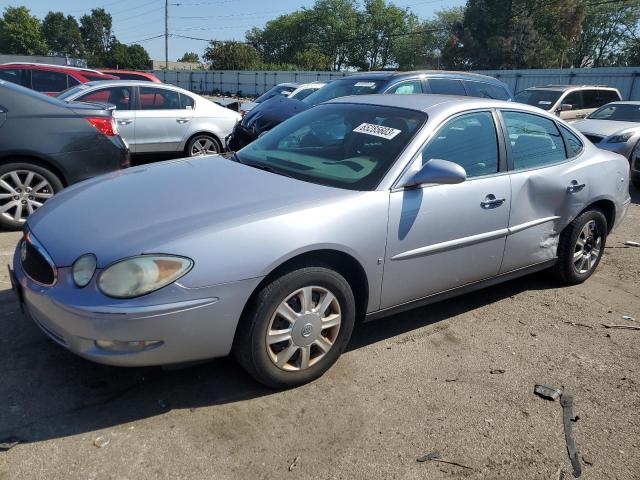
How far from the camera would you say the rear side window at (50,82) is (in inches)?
465

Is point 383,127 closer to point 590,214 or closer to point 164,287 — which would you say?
point 164,287

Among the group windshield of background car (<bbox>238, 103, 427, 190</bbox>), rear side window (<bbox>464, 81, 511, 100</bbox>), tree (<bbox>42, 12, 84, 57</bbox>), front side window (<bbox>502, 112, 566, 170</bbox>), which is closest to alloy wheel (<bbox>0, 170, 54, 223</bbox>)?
windshield of background car (<bbox>238, 103, 427, 190</bbox>)

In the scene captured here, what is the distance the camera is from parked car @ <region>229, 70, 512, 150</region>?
Answer: 765 centimetres

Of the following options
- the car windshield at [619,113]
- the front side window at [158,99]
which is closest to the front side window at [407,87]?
the front side window at [158,99]

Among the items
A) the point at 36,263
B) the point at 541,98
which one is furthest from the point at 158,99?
the point at 541,98

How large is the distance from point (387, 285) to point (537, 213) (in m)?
1.53

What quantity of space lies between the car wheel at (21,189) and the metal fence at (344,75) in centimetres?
2433

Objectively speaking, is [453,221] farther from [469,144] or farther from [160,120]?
[160,120]

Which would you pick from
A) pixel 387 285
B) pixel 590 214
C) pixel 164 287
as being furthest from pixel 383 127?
pixel 590 214

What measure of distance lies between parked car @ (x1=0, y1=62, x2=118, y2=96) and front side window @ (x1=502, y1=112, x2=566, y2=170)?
1048 cm

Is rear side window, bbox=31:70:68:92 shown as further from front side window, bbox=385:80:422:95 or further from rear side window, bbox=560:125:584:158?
rear side window, bbox=560:125:584:158

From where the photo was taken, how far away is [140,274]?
2.47 m

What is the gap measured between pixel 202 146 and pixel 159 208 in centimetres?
646

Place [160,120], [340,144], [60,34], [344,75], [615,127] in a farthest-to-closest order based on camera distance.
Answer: [60,34]
[344,75]
[615,127]
[160,120]
[340,144]
